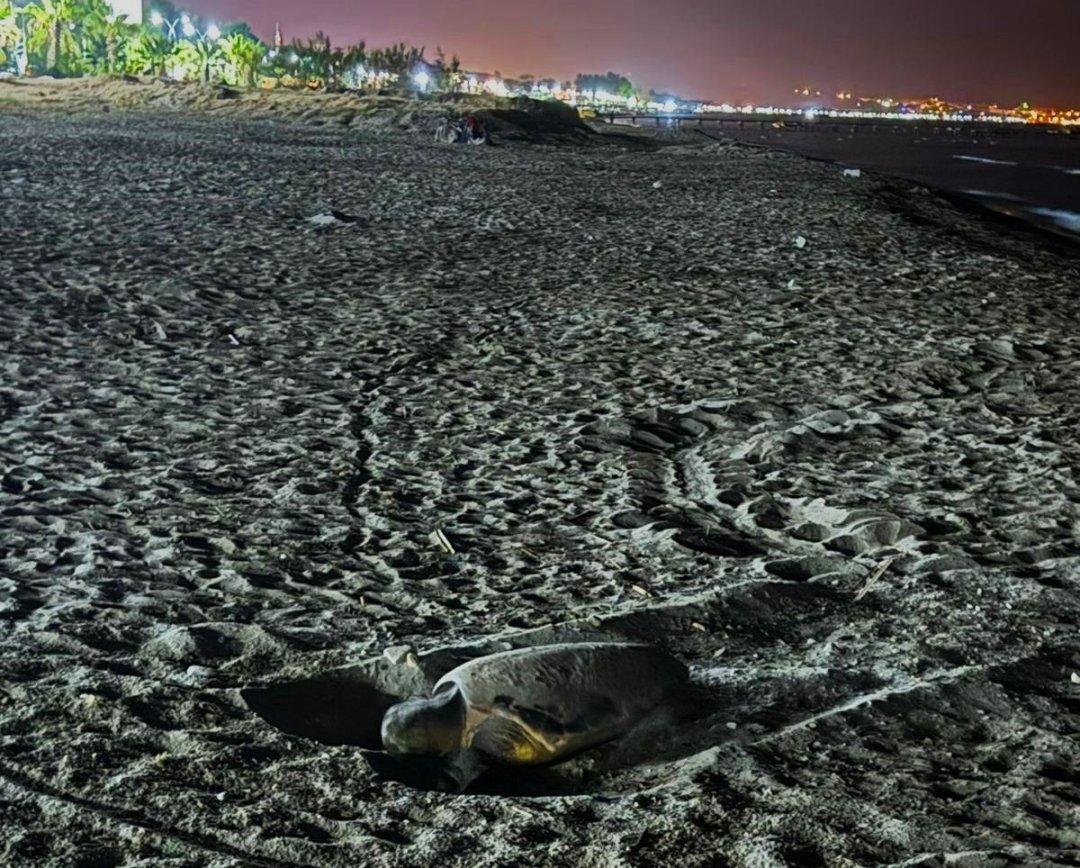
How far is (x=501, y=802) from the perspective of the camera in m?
2.86

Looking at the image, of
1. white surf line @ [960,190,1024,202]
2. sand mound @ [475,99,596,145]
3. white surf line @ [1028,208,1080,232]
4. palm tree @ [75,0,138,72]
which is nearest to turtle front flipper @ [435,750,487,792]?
white surf line @ [1028,208,1080,232]

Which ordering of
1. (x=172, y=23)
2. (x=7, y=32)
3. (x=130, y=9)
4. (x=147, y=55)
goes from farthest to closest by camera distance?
1. (x=130, y=9)
2. (x=172, y=23)
3. (x=147, y=55)
4. (x=7, y=32)

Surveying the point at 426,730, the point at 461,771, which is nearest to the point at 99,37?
the point at 426,730

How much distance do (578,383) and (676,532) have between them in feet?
8.49

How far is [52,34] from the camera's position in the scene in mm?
97688

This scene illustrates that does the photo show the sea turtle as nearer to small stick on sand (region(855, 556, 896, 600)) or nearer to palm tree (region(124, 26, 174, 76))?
small stick on sand (region(855, 556, 896, 600))

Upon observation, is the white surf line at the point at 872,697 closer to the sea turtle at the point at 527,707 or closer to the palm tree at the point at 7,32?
the sea turtle at the point at 527,707

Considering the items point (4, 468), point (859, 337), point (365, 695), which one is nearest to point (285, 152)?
point (859, 337)

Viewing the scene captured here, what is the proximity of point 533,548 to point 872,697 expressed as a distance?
159 centimetres

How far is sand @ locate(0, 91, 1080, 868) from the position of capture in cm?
281

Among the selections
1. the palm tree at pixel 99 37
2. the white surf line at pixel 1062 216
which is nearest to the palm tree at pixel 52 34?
the palm tree at pixel 99 37

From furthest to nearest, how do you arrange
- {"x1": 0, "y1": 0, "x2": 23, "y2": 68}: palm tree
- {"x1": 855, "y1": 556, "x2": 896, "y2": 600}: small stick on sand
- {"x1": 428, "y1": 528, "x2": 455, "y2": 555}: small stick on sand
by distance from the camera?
{"x1": 0, "y1": 0, "x2": 23, "y2": 68}: palm tree, {"x1": 428, "y1": 528, "x2": 455, "y2": 555}: small stick on sand, {"x1": 855, "y1": 556, "x2": 896, "y2": 600}: small stick on sand

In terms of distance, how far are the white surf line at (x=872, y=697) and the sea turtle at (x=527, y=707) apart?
0.37m

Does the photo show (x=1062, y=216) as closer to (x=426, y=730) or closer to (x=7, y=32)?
(x=426, y=730)
